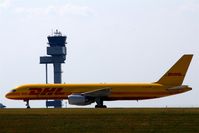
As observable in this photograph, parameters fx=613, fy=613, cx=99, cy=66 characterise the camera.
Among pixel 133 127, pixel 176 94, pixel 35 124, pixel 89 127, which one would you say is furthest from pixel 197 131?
pixel 176 94

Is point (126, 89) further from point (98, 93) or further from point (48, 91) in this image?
point (48, 91)

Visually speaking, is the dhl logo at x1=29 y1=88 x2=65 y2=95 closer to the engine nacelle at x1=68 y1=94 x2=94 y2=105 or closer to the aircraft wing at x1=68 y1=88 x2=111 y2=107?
the aircraft wing at x1=68 y1=88 x2=111 y2=107

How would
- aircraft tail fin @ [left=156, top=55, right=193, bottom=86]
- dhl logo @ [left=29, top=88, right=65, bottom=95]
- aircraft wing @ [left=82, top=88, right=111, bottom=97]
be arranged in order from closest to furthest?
aircraft tail fin @ [left=156, top=55, right=193, bottom=86] → aircraft wing @ [left=82, top=88, right=111, bottom=97] → dhl logo @ [left=29, top=88, right=65, bottom=95]

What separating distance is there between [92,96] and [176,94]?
10.1 m

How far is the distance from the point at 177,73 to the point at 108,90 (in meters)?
8.48

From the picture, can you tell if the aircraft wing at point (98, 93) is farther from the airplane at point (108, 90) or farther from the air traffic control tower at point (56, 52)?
the air traffic control tower at point (56, 52)

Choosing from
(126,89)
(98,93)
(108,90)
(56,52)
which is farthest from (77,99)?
(56,52)

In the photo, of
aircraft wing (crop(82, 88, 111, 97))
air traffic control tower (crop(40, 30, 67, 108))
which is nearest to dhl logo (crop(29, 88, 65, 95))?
aircraft wing (crop(82, 88, 111, 97))

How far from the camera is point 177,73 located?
2879 inches

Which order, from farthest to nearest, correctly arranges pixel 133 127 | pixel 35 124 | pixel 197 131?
pixel 35 124
pixel 133 127
pixel 197 131

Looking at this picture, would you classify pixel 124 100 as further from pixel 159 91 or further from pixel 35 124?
pixel 35 124

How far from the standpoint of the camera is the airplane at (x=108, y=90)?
72562 millimetres

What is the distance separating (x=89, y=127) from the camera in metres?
31.3

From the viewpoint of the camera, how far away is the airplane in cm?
7256
